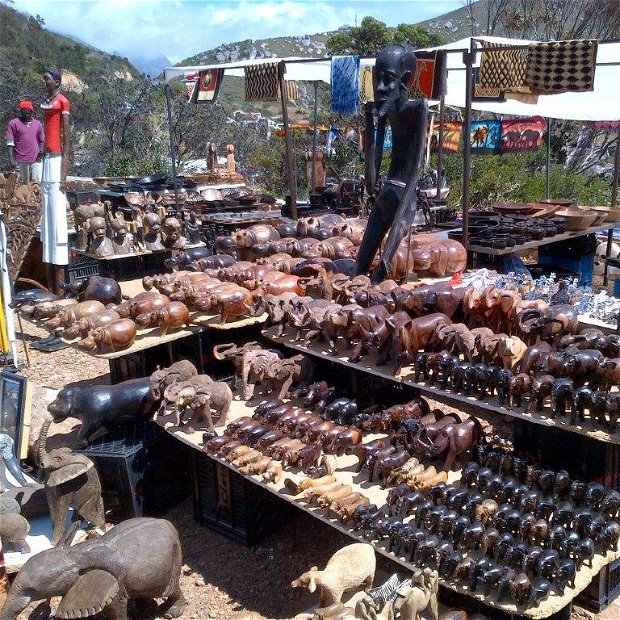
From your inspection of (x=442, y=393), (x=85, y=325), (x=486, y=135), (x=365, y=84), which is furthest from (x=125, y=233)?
(x=486, y=135)

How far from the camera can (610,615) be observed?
12.8 ft

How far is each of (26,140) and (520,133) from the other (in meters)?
10.8

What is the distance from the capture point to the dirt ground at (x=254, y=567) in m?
4.29

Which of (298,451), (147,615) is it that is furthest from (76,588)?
(298,451)

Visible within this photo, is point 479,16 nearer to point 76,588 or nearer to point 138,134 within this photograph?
point 138,134

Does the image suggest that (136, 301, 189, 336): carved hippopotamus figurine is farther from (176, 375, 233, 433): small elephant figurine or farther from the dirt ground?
the dirt ground

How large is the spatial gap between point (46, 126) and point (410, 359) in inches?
194

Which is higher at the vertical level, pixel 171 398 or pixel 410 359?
pixel 410 359

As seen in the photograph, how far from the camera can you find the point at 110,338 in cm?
554

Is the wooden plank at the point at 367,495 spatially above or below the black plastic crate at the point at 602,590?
above

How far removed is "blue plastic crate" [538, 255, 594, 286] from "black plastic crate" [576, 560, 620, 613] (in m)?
5.64

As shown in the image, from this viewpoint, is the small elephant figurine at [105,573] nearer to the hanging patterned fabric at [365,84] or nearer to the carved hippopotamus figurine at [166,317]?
the carved hippopotamus figurine at [166,317]

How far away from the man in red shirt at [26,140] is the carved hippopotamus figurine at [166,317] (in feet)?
18.2

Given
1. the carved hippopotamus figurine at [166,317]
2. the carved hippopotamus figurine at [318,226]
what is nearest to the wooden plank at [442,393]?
the carved hippopotamus figurine at [166,317]
